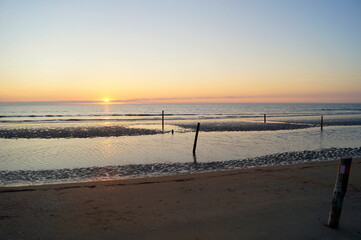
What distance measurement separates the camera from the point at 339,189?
562 centimetres

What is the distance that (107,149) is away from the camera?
19.7m

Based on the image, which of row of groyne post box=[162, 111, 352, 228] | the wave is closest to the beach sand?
row of groyne post box=[162, 111, 352, 228]

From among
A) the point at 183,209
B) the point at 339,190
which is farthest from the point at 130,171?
the point at 339,190

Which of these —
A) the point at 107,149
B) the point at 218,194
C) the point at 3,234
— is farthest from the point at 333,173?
the point at 107,149

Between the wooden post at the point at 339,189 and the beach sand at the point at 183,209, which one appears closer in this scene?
the wooden post at the point at 339,189

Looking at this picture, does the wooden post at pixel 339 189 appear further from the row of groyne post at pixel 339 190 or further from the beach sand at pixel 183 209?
the beach sand at pixel 183 209

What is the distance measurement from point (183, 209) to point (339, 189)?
141 inches

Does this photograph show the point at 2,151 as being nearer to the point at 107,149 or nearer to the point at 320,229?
the point at 107,149

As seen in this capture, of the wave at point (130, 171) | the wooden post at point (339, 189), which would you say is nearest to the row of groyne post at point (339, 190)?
the wooden post at point (339, 189)

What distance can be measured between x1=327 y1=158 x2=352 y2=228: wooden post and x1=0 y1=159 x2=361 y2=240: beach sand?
189 mm

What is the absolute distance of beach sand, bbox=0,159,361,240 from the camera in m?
5.62

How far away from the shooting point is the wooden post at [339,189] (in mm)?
5473

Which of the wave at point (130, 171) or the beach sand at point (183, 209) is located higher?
the beach sand at point (183, 209)

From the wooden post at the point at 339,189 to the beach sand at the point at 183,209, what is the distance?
0.19 m
